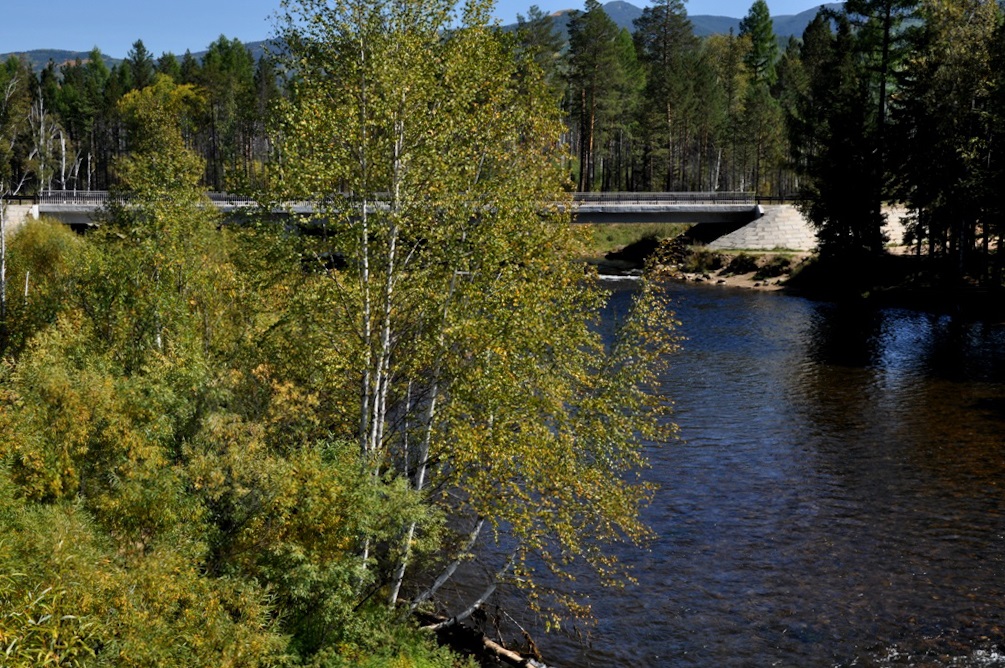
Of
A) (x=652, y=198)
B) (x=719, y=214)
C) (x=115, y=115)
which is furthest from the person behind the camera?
(x=115, y=115)

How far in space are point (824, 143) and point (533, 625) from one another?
235 ft

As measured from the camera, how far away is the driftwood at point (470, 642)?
2502 cm

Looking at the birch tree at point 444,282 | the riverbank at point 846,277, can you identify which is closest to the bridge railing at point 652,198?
the riverbank at point 846,277

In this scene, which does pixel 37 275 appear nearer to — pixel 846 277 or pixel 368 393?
pixel 368 393

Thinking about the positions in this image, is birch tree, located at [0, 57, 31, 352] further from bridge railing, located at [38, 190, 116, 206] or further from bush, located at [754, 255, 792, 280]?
bush, located at [754, 255, 792, 280]

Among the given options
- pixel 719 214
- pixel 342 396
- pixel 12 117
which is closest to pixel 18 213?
pixel 12 117

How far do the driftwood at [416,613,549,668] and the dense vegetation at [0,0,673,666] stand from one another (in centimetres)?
27

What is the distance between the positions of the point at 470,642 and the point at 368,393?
23.7ft

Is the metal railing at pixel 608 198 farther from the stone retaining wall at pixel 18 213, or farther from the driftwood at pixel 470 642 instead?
the driftwood at pixel 470 642

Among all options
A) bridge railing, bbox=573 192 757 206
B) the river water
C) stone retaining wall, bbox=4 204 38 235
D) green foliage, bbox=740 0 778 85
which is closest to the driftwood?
the river water

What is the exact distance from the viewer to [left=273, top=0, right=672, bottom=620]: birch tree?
79.7 feet

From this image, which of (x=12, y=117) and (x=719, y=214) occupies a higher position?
(x=12, y=117)

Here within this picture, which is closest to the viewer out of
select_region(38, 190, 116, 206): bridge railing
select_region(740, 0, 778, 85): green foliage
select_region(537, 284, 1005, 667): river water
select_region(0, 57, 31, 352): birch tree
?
select_region(537, 284, 1005, 667): river water

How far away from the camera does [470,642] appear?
25828mm
